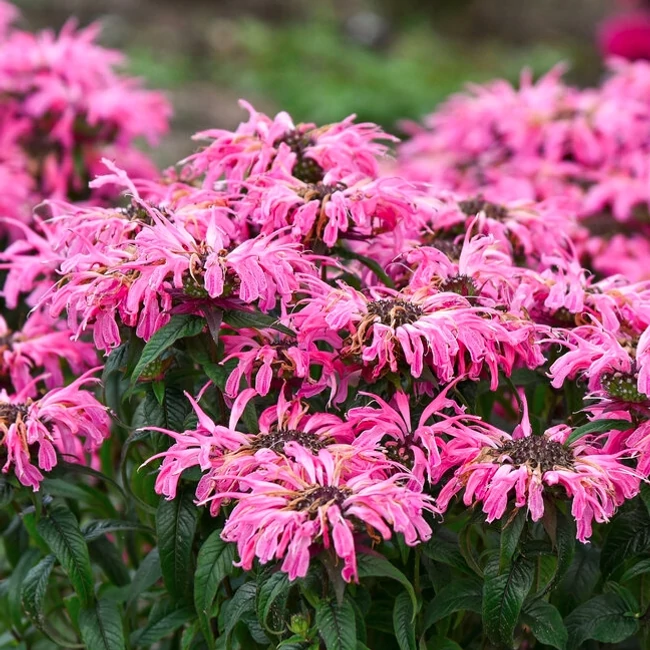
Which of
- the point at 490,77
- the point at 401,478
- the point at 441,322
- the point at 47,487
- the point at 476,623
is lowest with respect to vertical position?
the point at 490,77

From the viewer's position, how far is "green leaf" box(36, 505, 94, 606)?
121 centimetres

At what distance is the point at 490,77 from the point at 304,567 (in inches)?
226

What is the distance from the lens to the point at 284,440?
1.11m

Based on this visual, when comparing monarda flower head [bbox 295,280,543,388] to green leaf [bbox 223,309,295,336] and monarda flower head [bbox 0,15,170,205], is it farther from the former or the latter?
monarda flower head [bbox 0,15,170,205]

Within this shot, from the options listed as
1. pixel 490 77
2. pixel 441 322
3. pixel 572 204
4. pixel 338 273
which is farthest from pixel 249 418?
pixel 490 77

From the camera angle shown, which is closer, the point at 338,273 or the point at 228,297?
the point at 228,297

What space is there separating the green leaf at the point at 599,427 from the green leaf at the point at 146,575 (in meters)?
0.54

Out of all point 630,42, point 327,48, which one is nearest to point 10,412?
point 630,42

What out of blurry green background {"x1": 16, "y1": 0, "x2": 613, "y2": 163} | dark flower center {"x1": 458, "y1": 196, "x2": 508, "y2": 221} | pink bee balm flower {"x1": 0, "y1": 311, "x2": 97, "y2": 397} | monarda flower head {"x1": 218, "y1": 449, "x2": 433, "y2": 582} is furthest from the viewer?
blurry green background {"x1": 16, "y1": 0, "x2": 613, "y2": 163}

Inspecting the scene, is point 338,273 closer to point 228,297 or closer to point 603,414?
point 228,297

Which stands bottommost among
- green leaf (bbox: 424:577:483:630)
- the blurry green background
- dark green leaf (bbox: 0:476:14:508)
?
the blurry green background

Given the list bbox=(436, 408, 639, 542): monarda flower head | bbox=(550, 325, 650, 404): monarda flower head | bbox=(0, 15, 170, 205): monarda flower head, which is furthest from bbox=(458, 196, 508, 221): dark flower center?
bbox=(0, 15, 170, 205): monarda flower head

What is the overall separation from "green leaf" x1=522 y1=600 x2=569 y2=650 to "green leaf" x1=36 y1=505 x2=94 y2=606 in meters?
0.50

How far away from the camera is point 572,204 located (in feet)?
6.54
